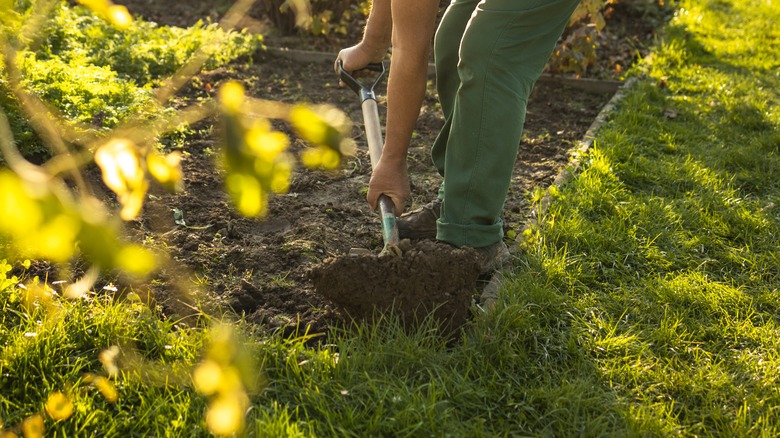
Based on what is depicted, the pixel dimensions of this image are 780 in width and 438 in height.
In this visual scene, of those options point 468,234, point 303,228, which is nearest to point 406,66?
point 468,234

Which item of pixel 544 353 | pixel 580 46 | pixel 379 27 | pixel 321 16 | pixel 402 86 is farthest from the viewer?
pixel 321 16

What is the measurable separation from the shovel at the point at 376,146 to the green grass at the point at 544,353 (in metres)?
0.33

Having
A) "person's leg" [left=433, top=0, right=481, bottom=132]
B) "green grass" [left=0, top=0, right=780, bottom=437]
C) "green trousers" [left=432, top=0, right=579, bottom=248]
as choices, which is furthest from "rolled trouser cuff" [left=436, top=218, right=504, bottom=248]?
"person's leg" [left=433, top=0, right=481, bottom=132]

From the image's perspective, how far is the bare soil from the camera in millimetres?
2293

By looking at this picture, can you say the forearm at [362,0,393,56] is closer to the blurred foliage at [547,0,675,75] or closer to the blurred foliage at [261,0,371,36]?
the blurred foliage at [547,0,675,75]

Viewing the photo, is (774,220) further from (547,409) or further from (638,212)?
(547,409)

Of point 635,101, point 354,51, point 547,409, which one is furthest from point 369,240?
point 635,101

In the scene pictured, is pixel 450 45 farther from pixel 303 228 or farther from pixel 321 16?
pixel 321 16

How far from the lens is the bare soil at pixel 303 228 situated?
229 cm

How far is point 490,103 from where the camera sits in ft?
7.83

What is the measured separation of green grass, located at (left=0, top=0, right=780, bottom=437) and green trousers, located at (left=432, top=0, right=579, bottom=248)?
11.2 inches

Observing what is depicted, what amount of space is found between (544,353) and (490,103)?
2.67 ft

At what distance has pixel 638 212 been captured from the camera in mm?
3180

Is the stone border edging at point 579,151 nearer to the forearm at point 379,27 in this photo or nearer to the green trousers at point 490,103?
the green trousers at point 490,103
